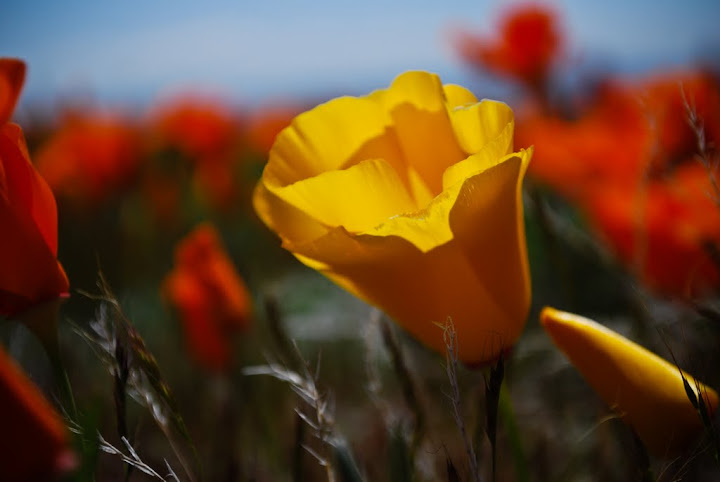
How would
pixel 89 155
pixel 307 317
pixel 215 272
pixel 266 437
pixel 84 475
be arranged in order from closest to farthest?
pixel 84 475 → pixel 266 437 → pixel 215 272 → pixel 307 317 → pixel 89 155

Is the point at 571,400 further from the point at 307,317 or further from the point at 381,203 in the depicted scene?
the point at 381,203

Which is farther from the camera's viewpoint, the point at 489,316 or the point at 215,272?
the point at 215,272

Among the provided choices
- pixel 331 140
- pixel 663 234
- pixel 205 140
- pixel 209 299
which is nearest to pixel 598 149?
pixel 663 234

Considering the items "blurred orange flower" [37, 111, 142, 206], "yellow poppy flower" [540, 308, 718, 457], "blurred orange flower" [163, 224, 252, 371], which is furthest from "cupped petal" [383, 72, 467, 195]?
"blurred orange flower" [37, 111, 142, 206]

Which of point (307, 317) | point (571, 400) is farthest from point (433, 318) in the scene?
point (307, 317)

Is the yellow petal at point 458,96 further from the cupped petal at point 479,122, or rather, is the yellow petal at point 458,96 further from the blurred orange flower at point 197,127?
the blurred orange flower at point 197,127

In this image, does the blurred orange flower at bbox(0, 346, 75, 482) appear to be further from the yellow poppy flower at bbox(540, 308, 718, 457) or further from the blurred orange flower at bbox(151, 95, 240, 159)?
the blurred orange flower at bbox(151, 95, 240, 159)

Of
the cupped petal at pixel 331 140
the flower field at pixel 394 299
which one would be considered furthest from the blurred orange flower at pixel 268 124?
the cupped petal at pixel 331 140

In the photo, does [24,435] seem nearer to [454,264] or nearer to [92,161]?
[454,264]
